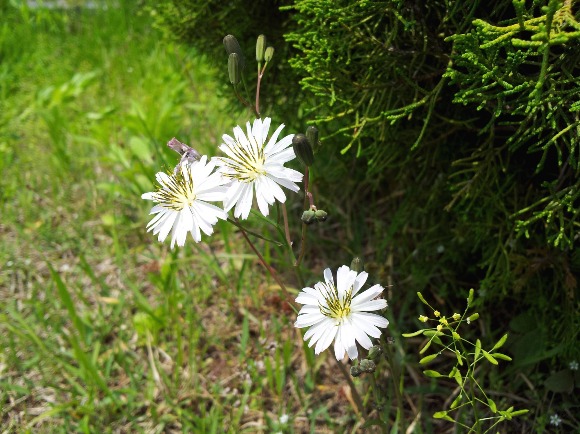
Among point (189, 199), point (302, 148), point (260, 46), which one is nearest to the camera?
point (302, 148)

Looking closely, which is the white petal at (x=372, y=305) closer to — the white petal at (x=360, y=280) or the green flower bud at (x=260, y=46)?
the white petal at (x=360, y=280)

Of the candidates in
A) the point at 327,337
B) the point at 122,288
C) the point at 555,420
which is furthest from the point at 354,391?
the point at 122,288

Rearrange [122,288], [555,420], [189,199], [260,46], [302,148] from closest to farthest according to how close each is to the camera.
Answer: [302,148]
[189,199]
[260,46]
[555,420]
[122,288]

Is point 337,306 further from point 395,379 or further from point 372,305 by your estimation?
point 395,379

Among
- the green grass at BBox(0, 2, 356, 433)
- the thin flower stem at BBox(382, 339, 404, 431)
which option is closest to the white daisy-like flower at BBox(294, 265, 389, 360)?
the thin flower stem at BBox(382, 339, 404, 431)

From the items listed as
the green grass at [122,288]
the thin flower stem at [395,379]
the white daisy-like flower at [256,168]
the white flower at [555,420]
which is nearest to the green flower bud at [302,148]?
the white daisy-like flower at [256,168]
